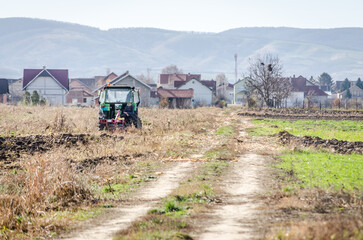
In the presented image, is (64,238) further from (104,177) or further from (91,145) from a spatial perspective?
(91,145)

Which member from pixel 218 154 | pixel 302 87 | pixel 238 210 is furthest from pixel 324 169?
pixel 302 87

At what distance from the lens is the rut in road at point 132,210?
9781 millimetres

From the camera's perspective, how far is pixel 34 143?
22953 millimetres

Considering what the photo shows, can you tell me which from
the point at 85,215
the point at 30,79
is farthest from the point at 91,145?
the point at 30,79

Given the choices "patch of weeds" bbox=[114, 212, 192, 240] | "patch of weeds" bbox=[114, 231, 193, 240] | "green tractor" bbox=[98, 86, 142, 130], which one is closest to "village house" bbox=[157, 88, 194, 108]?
"green tractor" bbox=[98, 86, 142, 130]

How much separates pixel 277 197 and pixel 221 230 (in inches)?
122

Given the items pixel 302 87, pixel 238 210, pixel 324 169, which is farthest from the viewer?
pixel 302 87

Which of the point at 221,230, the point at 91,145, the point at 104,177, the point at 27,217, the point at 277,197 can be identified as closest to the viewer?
the point at 221,230

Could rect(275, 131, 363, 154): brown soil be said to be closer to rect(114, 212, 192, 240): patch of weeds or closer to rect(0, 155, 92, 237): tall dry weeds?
rect(0, 155, 92, 237): tall dry weeds

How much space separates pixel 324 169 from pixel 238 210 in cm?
615

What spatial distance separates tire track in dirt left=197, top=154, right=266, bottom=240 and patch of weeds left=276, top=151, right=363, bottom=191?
1.09 m

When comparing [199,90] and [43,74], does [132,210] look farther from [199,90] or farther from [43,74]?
[199,90]

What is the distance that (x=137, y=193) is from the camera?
13.5 m

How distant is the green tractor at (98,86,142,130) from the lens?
99.3 ft
